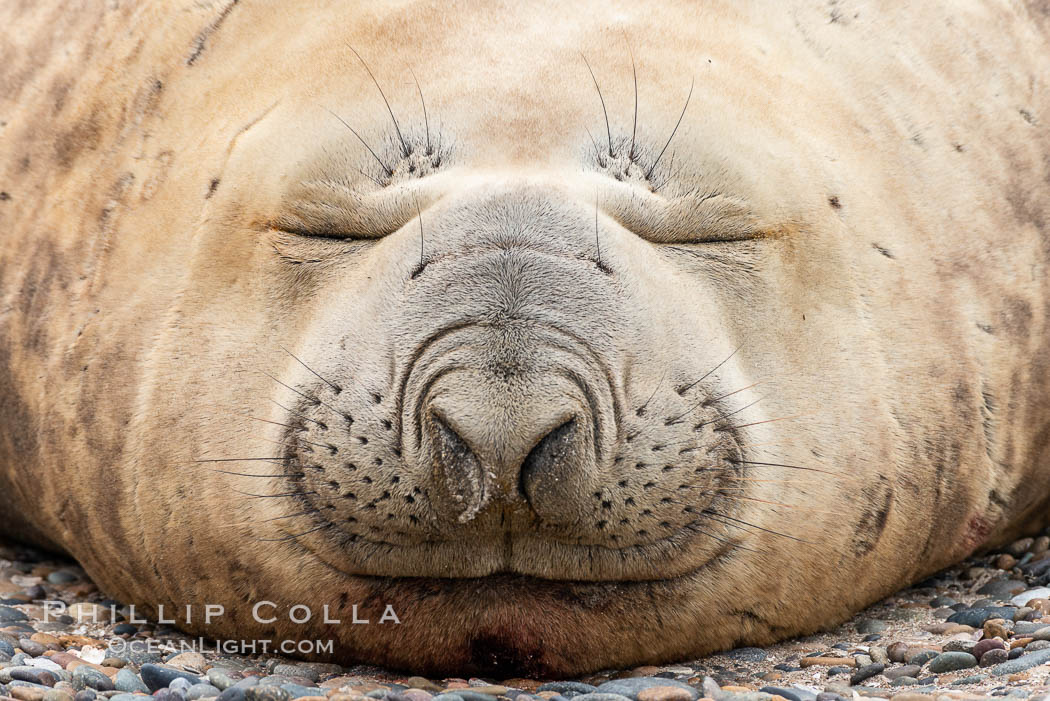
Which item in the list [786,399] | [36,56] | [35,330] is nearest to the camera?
[786,399]

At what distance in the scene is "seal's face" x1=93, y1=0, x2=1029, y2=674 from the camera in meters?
2.87

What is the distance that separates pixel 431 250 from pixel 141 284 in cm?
99

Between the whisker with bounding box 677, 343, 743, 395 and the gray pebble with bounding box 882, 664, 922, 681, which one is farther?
the gray pebble with bounding box 882, 664, 922, 681

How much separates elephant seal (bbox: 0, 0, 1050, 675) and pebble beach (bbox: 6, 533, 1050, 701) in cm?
8

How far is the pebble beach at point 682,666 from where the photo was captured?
9.50 feet

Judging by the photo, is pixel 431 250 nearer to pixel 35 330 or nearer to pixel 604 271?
pixel 604 271

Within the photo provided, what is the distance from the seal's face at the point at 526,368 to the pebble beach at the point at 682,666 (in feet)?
0.28

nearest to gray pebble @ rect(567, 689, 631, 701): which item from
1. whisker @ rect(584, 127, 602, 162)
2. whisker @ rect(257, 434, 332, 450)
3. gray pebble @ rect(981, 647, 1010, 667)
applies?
whisker @ rect(257, 434, 332, 450)

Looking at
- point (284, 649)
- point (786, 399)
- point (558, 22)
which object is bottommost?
point (284, 649)

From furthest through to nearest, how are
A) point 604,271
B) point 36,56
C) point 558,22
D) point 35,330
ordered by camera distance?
1. point 36,56
2. point 35,330
3. point 558,22
4. point 604,271

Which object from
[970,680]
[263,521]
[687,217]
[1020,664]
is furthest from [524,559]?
[1020,664]

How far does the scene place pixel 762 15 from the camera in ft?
12.6

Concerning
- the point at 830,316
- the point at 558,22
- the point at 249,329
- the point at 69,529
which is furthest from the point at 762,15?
the point at 69,529

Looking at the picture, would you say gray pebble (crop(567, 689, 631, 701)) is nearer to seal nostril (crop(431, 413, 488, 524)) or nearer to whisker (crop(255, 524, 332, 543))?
seal nostril (crop(431, 413, 488, 524))
